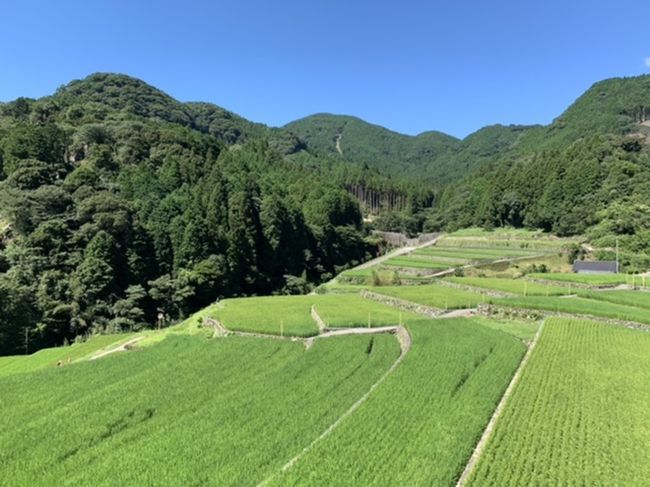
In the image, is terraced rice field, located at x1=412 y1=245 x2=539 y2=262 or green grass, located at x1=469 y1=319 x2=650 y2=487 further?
terraced rice field, located at x1=412 y1=245 x2=539 y2=262

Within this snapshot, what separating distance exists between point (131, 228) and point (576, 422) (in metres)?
43.8

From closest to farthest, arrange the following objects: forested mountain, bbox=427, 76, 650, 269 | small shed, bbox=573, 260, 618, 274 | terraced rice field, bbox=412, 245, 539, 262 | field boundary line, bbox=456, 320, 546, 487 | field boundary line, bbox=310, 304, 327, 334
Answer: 1. field boundary line, bbox=456, 320, 546, 487
2. field boundary line, bbox=310, 304, 327, 334
3. small shed, bbox=573, 260, 618, 274
4. forested mountain, bbox=427, 76, 650, 269
5. terraced rice field, bbox=412, 245, 539, 262

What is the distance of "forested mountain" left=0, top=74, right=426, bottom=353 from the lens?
4022 centimetres

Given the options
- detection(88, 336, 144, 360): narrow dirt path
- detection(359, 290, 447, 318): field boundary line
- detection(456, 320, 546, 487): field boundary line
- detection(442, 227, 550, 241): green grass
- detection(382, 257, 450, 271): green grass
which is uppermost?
detection(442, 227, 550, 241): green grass

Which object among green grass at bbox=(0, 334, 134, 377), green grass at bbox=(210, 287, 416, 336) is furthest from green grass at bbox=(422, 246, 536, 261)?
green grass at bbox=(0, 334, 134, 377)

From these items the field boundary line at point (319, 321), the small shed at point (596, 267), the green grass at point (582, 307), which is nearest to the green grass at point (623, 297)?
the green grass at point (582, 307)

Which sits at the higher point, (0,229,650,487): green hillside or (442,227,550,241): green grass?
(442,227,550,241): green grass

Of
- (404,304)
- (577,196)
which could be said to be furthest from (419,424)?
(577,196)

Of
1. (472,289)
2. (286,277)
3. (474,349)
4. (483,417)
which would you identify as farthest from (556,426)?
(286,277)

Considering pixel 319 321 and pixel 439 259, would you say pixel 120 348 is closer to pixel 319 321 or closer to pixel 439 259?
pixel 319 321

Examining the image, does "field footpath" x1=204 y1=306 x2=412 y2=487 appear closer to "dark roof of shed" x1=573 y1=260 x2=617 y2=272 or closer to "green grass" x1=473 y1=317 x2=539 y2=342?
"green grass" x1=473 y1=317 x2=539 y2=342

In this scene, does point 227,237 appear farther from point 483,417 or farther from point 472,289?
point 483,417

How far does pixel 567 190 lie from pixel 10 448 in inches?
2964

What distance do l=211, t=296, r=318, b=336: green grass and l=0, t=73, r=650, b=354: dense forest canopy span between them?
41.3 ft
